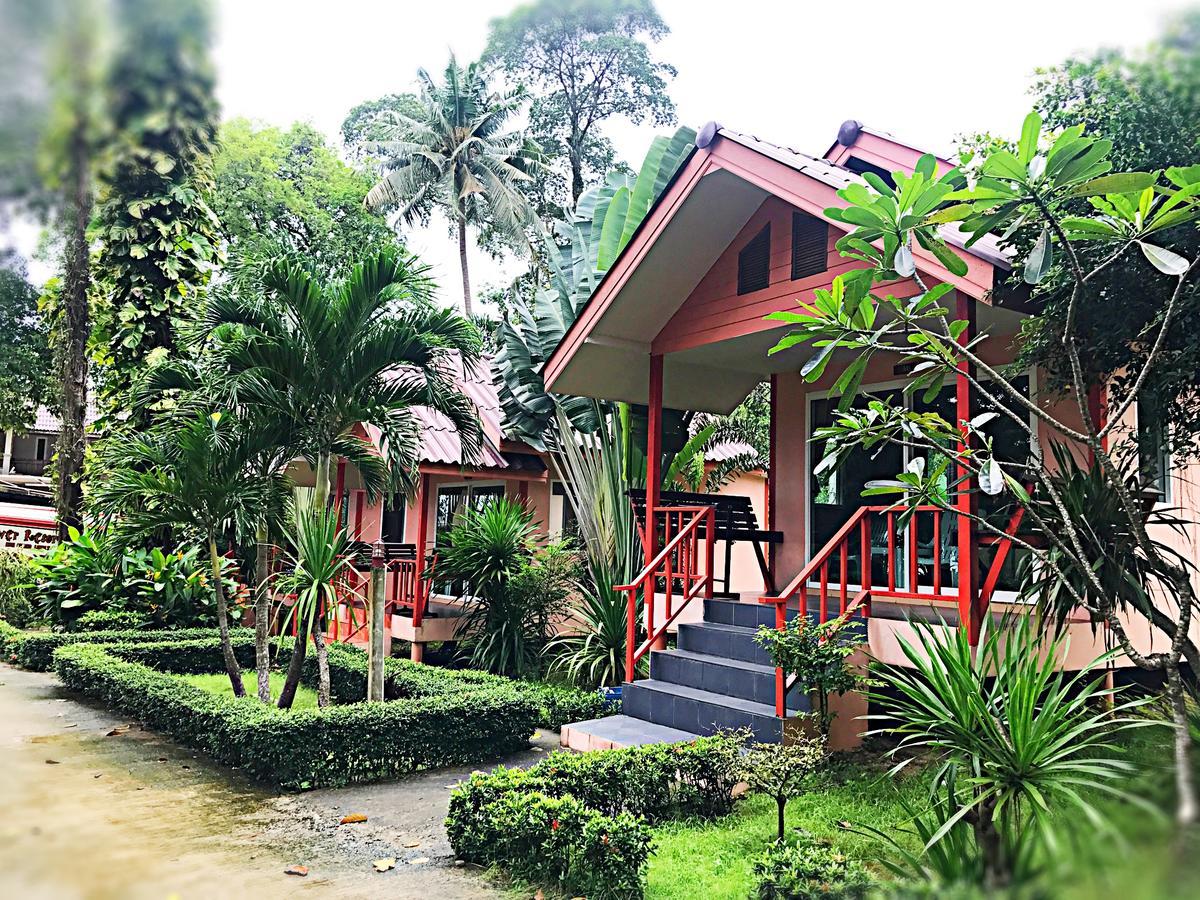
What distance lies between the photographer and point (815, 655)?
20.4ft

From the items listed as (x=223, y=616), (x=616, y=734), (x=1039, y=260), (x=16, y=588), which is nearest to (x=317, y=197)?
(x=16, y=588)

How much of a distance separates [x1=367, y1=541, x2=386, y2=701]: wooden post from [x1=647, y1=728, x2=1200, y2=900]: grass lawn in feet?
12.4

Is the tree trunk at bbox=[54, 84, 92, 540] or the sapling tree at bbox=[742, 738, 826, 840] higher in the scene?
the tree trunk at bbox=[54, 84, 92, 540]

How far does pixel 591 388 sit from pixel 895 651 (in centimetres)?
483

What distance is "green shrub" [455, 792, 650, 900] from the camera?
4559mm

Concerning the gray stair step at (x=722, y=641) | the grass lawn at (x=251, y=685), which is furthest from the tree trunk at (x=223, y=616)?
the gray stair step at (x=722, y=641)

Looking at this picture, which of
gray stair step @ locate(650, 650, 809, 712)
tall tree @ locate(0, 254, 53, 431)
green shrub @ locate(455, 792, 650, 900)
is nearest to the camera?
tall tree @ locate(0, 254, 53, 431)

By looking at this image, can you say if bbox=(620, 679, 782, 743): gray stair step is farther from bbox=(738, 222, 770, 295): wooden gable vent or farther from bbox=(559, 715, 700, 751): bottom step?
bbox=(738, 222, 770, 295): wooden gable vent

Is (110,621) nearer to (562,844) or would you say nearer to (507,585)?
(507,585)

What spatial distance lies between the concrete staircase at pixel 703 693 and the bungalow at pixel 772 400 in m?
0.02

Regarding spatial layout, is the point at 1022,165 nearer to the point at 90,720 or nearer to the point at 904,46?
the point at 904,46

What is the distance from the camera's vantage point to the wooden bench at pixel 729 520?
30.9 ft

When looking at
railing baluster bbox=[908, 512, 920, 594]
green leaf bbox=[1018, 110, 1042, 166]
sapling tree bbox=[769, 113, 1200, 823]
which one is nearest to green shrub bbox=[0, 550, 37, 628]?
railing baluster bbox=[908, 512, 920, 594]

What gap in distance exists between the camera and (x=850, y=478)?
971cm
